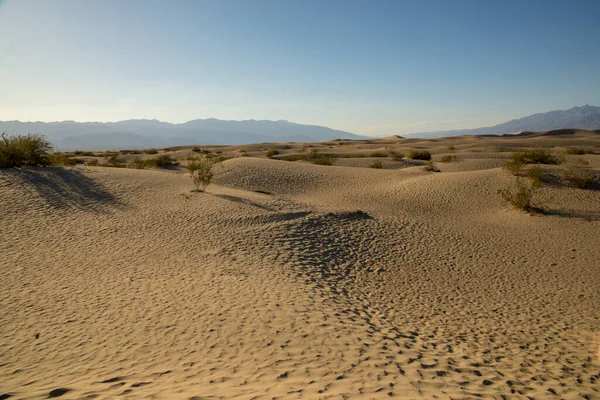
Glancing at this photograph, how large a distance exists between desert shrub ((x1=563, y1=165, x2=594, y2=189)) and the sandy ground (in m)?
0.60

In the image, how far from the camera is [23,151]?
1562 centimetres

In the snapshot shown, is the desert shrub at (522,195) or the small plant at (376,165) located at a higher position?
the small plant at (376,165)

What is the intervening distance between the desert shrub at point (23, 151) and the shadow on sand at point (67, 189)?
1030 millimetres

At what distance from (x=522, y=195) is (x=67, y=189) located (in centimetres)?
1799

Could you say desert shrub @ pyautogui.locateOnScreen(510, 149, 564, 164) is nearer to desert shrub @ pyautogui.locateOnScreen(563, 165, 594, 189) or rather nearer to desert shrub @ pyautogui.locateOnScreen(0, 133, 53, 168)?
desert shrub @ pyautogui.locateOnScreen(563, 165, 594, 189)

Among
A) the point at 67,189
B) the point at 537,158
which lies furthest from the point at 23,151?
the point at 537,158

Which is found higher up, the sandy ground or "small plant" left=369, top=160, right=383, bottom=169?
"small plant" left=369, top=160, right=383, bottom=169

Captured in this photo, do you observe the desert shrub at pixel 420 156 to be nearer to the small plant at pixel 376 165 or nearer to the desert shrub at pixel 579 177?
the small plant at pixel 376 165

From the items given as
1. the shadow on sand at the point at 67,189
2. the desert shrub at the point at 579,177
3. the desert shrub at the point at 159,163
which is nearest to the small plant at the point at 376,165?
the desert shrub at the point at 579,177

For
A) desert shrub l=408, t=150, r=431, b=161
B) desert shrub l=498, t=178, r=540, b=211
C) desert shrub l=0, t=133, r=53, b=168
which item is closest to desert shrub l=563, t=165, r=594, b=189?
desert shrub l=498, t=178, r=540, b=211

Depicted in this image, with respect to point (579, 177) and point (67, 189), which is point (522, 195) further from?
point (67, 189)

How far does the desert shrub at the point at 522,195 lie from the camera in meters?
13.6

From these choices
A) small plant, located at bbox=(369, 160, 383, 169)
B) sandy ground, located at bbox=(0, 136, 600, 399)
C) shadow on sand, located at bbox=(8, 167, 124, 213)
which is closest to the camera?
sandy ground, located at bbox=(0, 136, 600, 399)

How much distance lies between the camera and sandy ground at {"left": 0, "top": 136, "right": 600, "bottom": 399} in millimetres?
4340
